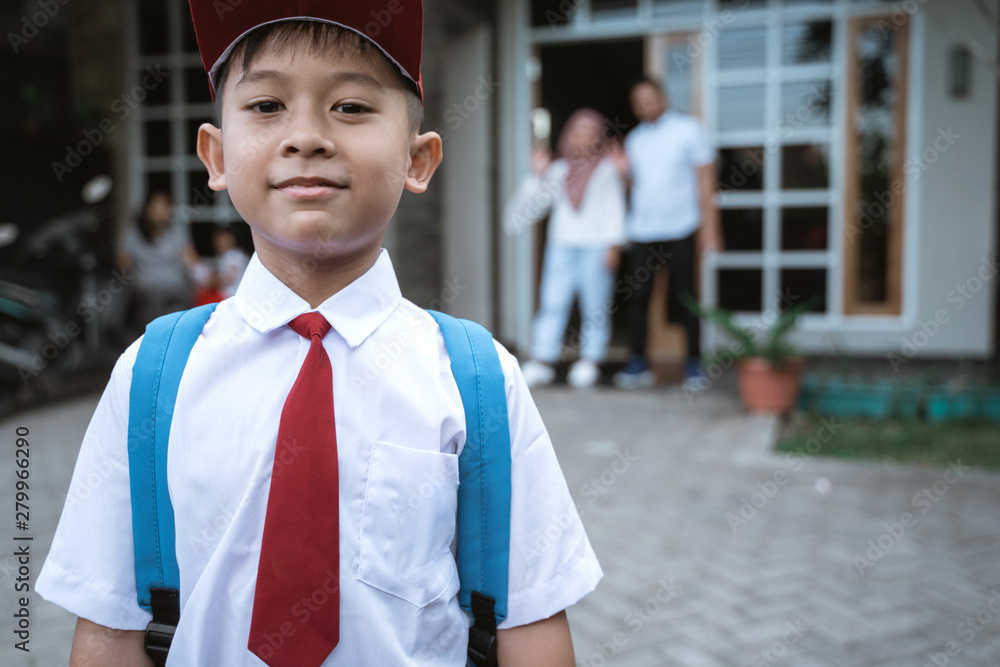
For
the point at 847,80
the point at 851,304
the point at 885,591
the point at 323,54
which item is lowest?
the point at 885,591

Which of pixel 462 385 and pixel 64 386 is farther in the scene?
pixel 64 386

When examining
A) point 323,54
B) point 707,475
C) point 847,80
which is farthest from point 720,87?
point 323,54

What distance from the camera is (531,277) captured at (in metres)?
8.14

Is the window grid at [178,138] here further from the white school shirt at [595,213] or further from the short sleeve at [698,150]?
the short sleeve at [698,150]

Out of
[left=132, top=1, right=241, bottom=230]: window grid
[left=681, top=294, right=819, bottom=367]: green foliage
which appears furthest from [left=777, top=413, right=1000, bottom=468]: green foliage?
[left=132, top=1, right=241, bottom=230]: window grid

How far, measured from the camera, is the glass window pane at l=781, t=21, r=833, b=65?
23.8 feet

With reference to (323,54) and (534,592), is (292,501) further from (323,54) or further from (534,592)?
(323,54)

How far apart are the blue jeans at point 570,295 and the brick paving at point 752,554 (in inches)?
59.6

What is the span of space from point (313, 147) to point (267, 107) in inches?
4.1

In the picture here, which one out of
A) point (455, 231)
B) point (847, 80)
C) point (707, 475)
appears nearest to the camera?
point (707, 475)

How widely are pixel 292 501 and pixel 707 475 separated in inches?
142

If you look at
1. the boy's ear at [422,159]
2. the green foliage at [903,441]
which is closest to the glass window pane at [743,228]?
the green foliage at [903,441]

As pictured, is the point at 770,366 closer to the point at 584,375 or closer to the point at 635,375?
the point at 635,375

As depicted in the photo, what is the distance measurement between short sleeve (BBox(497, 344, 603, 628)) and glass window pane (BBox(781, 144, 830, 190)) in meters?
6.92
